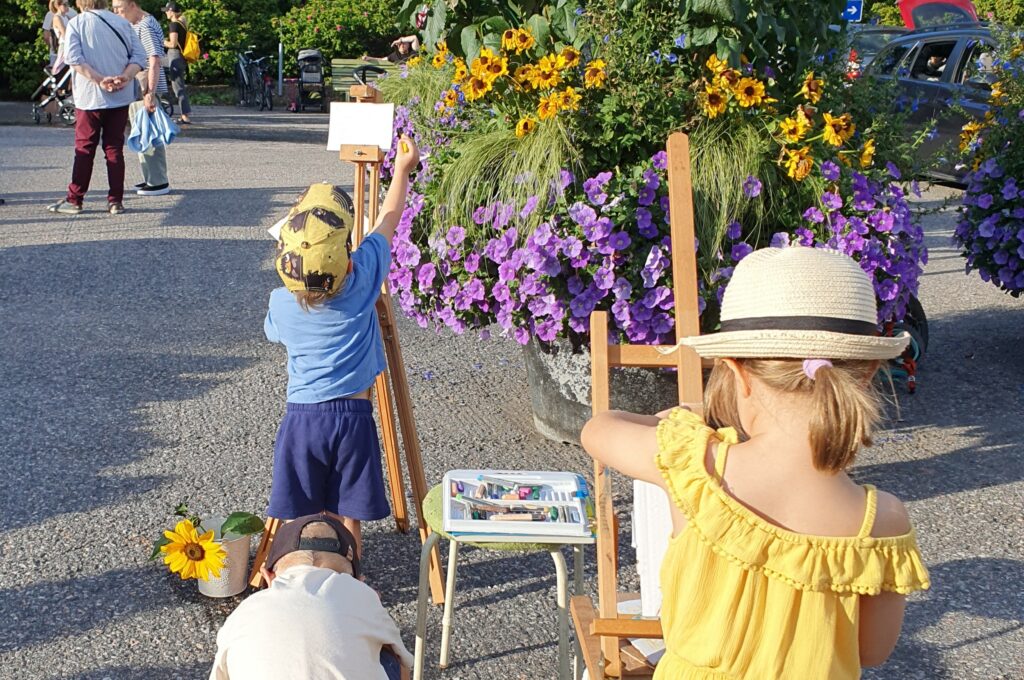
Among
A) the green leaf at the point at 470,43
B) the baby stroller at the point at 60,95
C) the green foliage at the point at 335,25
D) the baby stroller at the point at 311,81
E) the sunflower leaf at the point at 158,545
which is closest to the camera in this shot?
the sunflower leaf at the point at 158,545

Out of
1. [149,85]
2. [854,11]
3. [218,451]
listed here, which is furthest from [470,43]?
[149,85]

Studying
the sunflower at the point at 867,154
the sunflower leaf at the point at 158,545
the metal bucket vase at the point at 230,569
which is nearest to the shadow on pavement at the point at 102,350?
the sunflower leaf at the point at 158,545

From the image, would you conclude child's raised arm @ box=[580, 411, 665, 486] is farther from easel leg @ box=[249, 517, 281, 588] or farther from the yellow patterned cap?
easel leg @ box=[249, 517, 281, 588]

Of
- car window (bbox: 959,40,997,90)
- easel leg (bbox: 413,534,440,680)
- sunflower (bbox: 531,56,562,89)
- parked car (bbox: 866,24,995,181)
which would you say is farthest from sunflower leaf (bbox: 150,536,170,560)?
parked car (bbox: 866,24,995,181)

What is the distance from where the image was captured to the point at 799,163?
4227 millimetres

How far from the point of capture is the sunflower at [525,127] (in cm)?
438

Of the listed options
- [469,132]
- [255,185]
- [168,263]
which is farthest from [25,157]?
[469,132]

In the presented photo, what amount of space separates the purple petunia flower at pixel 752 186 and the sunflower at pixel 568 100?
2.35 feet

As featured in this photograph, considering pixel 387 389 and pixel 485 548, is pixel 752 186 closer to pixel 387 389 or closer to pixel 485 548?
pixel 387 389

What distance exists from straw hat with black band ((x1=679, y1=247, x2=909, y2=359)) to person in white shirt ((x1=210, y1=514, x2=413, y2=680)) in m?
0.89

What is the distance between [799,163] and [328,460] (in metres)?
2.12

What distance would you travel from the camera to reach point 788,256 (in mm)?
1827

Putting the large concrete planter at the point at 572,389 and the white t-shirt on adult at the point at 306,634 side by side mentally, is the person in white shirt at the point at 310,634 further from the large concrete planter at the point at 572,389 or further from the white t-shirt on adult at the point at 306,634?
the large concrete planter at the point at 572,389

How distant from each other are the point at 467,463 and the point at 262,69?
660 inches
